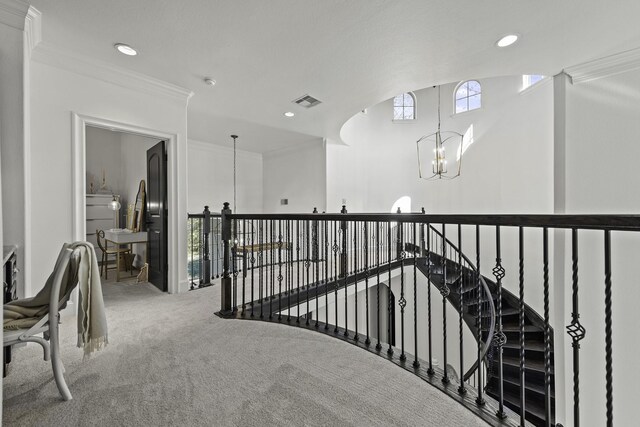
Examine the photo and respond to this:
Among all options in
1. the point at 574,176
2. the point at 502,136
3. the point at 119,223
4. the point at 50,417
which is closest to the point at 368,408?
the point at 50,417

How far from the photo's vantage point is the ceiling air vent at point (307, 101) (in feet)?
13.7

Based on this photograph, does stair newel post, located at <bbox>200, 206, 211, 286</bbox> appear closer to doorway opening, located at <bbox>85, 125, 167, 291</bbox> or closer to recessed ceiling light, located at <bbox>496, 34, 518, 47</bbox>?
doorway opening, located at <bbox>85, 125, 167, 291</bbox>

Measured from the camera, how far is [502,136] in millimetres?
6125

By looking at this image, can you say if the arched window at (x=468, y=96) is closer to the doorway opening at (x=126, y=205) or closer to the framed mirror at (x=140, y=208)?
the doorway opening at (x=126, y=205)

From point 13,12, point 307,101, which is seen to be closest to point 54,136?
point 13,12

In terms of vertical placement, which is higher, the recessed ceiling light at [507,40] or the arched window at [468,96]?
the arched window at [468,96]

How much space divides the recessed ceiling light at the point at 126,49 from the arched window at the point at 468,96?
685cm

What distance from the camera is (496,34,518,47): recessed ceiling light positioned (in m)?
2.76

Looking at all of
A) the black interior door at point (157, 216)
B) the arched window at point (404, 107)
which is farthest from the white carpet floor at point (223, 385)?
the arched window at point (404, 107)

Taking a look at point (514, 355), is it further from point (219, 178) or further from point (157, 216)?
point (219, 178)

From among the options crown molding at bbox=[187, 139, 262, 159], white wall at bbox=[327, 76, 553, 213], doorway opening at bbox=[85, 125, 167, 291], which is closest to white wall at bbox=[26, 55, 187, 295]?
doorway opening at bbox=[85, 125, 167, 291]

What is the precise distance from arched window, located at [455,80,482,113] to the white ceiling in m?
3.57

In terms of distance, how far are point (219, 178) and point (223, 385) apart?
5.95m

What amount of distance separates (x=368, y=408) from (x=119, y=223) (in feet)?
23.2
